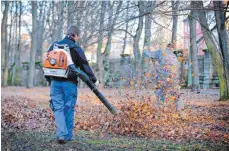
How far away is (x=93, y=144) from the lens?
17.9 feet

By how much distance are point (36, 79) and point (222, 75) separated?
22.3 m

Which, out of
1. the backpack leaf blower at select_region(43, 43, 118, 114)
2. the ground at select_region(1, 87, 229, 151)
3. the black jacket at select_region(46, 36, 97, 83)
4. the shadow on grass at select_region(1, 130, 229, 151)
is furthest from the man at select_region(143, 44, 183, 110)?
the backpack leaf blower at select_region(43, 43, 118, 114)

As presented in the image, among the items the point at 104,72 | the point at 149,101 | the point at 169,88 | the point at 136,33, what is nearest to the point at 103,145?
the point at 149,101

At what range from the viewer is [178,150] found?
16.7 ft

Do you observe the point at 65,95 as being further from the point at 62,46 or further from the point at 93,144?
the point at 93,144

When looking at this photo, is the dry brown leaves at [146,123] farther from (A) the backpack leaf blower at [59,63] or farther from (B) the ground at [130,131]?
(A) the backpack leaf blower at [59,63]

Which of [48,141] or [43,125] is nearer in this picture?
[48,141]

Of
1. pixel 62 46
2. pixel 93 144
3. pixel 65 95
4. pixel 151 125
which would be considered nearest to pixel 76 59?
pixel 62 46

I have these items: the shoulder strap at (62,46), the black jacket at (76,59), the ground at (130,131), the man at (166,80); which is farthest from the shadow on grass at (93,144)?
the man at (166,80)

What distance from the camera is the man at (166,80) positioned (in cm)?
828

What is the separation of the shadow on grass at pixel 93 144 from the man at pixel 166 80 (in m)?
2.24

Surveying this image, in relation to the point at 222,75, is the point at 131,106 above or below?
below

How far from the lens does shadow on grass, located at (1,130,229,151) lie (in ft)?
17.0

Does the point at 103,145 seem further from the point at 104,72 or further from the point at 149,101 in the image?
the point at 104,72
